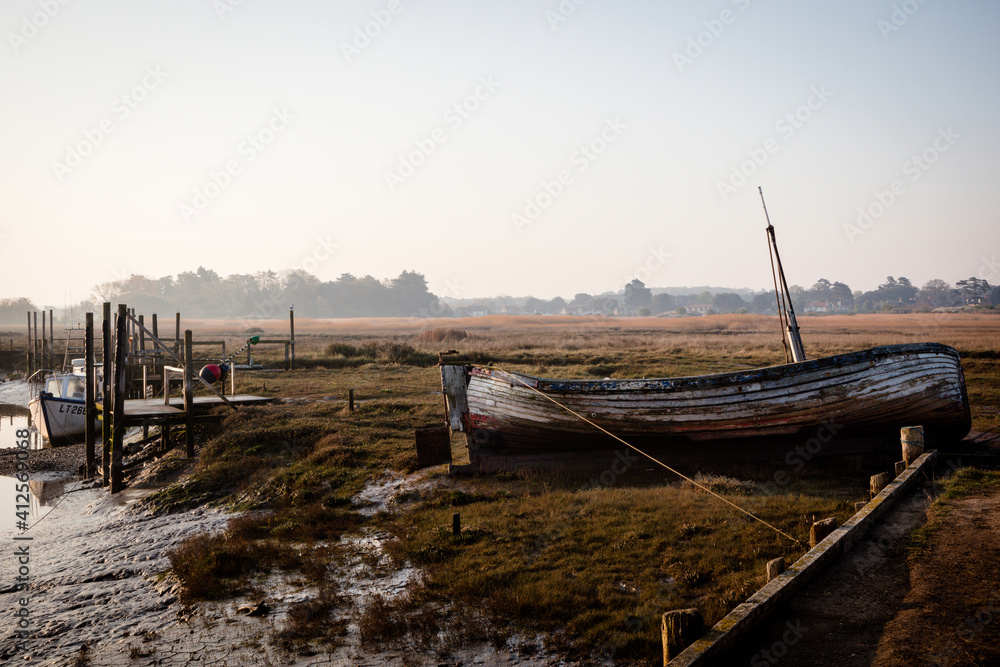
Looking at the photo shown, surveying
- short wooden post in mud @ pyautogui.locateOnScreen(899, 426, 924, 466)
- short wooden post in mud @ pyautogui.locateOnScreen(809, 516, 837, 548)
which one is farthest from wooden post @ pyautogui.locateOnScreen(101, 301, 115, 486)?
short wooden post in mud @ pyautogui.locateOnScreen(899, 426, 924, 466)

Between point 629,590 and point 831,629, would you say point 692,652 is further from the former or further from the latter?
point 629,590

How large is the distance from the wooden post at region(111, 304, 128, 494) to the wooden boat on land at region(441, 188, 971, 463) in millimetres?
Result: 8575

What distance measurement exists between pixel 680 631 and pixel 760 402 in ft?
23.6

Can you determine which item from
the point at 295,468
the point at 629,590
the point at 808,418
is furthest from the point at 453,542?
the point at 808,418

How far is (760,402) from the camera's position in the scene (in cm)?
1136

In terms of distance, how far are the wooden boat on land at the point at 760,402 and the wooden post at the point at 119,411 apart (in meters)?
8.57

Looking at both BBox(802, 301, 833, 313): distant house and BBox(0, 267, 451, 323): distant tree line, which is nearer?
BBox(0, 267, 451, 323): distant tree line

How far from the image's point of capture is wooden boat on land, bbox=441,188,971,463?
447 inches

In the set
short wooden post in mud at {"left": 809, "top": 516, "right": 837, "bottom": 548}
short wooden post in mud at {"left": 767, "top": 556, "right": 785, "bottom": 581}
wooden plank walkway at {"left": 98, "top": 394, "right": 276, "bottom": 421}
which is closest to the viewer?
short wooden post in mud at {"left": 767, "top": 556, "right": 785, "bottom": 581}

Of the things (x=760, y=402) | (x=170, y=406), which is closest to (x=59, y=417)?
(x=170, y=406)

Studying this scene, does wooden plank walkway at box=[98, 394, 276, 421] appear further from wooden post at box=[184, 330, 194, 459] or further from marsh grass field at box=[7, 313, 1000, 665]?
marsh grass field at box=[7, 313, 1000, 665]

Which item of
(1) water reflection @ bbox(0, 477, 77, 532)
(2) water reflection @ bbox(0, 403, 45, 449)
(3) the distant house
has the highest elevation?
(3) the distant house

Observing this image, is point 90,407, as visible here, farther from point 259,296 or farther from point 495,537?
point 259,296

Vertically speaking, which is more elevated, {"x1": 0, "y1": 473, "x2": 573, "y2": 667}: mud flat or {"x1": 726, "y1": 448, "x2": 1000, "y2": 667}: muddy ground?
{"x1": 726, "y1": 448, "x2": 1000, "y2": 667}: muddy ground
